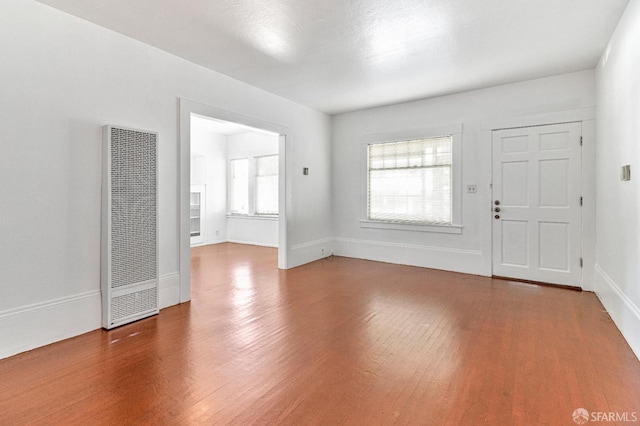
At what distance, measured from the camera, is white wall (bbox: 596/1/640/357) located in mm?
2441

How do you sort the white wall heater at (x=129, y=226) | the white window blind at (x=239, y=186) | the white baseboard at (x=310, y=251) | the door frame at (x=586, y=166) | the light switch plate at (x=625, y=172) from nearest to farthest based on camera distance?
the light switch plate at (x=625, y=172) < the white wall heater at (x=129, y=226) < the door frame at (x=586, y=166) < the white baseboard at (x=310, y=251) < the white window blind at (x=239, y=186)

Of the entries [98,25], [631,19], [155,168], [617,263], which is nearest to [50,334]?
[155,168]

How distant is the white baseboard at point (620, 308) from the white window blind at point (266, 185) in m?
5.82

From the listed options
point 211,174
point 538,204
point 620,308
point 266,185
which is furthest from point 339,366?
point 211,174

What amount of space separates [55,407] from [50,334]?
108 centimetres

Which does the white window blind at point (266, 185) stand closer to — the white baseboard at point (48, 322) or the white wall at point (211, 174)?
the white wall at point (211, 174)

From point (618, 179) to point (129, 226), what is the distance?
4481mm

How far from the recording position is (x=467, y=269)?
194 inches

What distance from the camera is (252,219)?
795cm

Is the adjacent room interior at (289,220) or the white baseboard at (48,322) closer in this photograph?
the adjacent room interior at (289,220)

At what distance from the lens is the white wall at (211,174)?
7.76 metres

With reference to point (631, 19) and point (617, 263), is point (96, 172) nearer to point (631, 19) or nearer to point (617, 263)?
point (631, 19)

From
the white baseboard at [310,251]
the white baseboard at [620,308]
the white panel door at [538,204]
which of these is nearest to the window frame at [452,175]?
the white panel door at [538,204]
